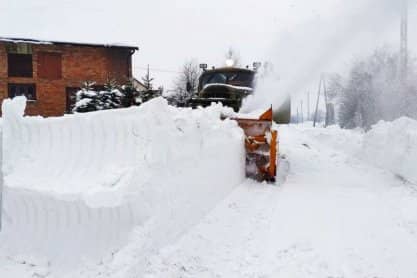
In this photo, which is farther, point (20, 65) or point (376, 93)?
point (376, 93)

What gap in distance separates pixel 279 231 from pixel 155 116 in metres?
2.08

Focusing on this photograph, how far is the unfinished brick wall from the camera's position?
22.6 metres

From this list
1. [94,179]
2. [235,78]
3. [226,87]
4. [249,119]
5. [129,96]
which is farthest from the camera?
[129,96]

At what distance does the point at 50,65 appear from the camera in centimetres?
2297

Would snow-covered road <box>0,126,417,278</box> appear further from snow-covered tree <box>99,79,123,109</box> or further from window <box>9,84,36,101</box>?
window <box>9,84,36,101</box>

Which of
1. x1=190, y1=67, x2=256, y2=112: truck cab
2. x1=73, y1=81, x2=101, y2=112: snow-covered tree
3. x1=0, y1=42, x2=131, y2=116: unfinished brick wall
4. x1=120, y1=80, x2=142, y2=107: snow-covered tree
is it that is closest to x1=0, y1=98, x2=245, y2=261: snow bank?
x1=190, y1=67, x2=256, y2=112: truck cab

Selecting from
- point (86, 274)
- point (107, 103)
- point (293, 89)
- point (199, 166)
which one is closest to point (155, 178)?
point (86, 274)

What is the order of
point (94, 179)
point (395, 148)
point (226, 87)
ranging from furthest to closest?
point (226, 87), point (395, 148), point (94, 179)

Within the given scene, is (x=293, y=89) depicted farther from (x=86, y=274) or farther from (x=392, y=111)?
(x=392, y=111)

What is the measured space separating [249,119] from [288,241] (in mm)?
3664

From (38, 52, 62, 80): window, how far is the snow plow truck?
14562 millimetres

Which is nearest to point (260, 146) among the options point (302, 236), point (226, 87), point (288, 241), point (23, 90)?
point (226, 87)

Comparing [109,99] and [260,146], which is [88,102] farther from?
[260,146]

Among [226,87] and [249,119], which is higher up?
[226,87]
